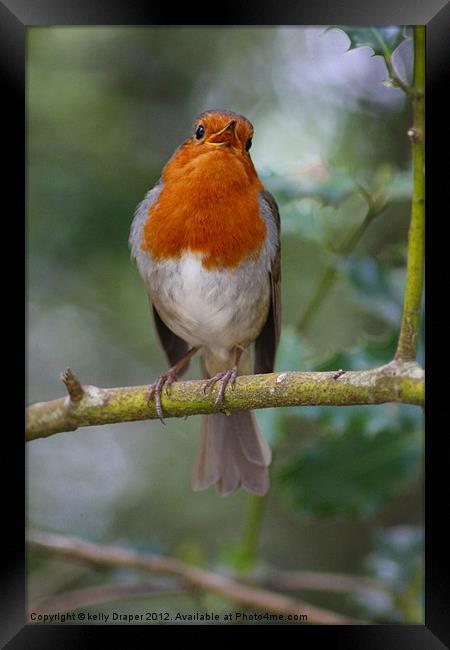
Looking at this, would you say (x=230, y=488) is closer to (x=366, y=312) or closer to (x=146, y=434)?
(x=146, y=434)

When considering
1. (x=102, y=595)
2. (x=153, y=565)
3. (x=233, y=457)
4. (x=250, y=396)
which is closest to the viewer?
(x=250, y=396)

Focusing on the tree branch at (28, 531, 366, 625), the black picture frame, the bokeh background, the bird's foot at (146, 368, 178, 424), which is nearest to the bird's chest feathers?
the bokeh background

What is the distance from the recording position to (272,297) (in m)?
3.40

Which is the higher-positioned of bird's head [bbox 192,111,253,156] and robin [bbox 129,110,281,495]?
bird's head [bbox 192,111,253,156]

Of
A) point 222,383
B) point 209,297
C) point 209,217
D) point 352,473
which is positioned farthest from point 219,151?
point 352,473

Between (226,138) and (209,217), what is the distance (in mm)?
315

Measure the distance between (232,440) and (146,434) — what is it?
0.88 metres

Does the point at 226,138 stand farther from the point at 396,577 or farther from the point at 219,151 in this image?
the point at 396,577

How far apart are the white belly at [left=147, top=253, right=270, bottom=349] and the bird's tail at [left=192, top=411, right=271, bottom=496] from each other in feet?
1.32

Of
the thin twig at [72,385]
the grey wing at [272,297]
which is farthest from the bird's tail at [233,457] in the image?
the thin twig at [72,385]

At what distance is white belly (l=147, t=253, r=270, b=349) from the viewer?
124 inches

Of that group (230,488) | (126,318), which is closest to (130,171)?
(126,318)

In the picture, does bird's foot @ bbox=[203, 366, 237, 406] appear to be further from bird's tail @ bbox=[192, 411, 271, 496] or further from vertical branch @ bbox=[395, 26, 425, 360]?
bird's tail @ bbox=[192, 411, 271, 496]

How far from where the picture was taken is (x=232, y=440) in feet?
11.6
